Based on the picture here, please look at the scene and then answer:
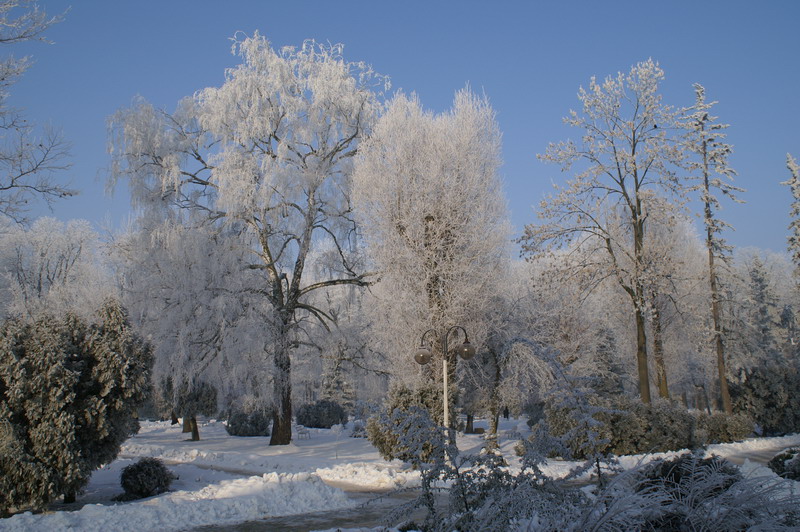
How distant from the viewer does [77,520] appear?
8.08m

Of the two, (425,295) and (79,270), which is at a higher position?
(79,270)

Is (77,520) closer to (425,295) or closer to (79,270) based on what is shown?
(425,295)

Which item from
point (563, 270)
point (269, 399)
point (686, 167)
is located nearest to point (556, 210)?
point (563, 270)

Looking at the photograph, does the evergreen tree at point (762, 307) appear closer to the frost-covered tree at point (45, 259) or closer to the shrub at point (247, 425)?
the shrub at point (247, 425)

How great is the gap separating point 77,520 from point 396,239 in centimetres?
1163

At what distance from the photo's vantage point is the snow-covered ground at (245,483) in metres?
8.38

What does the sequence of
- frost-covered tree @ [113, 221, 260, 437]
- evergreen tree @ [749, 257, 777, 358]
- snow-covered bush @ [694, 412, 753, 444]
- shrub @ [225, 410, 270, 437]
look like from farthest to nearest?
evergreen tree @ [749, 257, 777, 358] → shrub @ [225, 410, 270, 437] → snow-covered bush @ [694, 412, 753, 444] → frost-covered tree @ [113, 221, 260, 437]

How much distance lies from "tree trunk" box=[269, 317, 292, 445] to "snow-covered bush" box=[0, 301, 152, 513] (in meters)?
8.18

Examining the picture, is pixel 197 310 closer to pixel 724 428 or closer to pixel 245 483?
pixel 245 483

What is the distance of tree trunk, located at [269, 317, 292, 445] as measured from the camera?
18.8 m

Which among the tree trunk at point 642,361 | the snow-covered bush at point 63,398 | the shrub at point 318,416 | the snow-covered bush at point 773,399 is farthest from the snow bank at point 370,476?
the snow-covered bush at point 773,399

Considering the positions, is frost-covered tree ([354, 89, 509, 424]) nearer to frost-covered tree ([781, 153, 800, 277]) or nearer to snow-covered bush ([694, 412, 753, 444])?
snow-covered bush ([694, 412, 753, 444])

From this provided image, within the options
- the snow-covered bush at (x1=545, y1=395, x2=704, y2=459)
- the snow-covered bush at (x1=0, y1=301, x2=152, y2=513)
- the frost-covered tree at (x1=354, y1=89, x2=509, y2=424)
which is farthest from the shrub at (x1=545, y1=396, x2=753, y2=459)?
the snow-covered bush at (x1=0, y1=301, x2=152, y2=513)

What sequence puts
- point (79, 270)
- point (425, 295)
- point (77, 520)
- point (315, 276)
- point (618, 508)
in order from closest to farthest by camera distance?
point (618, 508), point (77, 520), point (425, 295), point (315, 276), point (79, 270)
